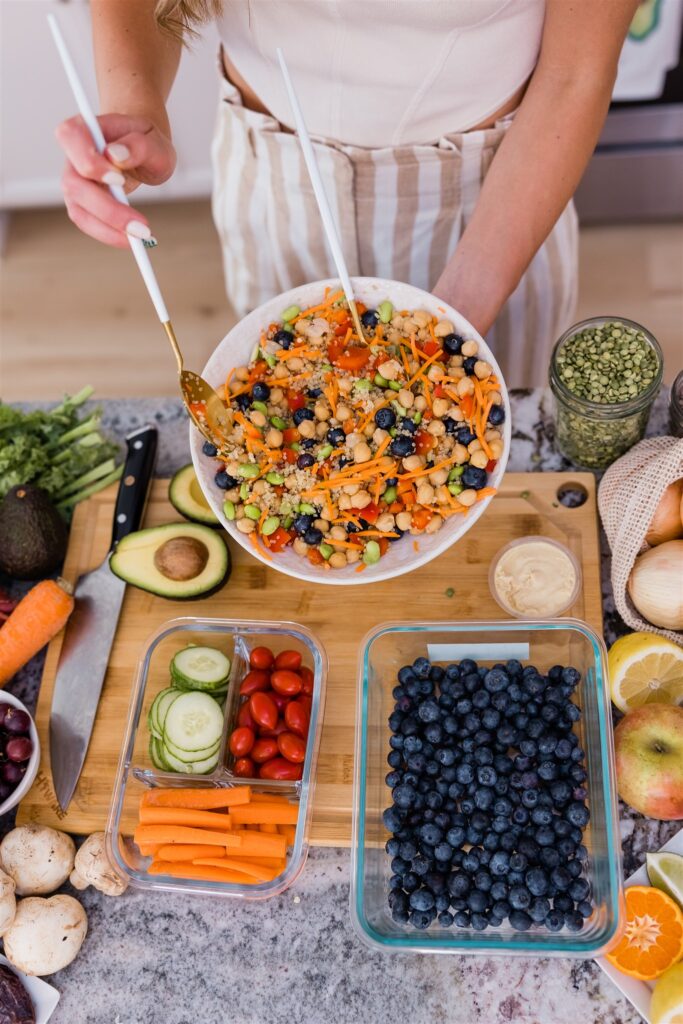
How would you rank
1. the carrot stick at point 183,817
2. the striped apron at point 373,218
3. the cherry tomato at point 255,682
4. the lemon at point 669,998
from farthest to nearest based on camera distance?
the striped apron at point 373,218 < the cherry tomato at point 255,682 < the carrot stick at point 183,817 < the lemon at point 669,998

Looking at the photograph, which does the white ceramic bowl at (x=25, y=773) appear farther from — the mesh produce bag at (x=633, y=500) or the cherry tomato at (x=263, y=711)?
the mesh produce bag at (x=633, y=500)

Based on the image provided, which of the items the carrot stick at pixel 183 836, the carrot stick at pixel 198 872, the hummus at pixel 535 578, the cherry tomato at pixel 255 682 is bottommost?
the carrot stick at pixel 198 872

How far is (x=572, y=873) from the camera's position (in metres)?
1.31

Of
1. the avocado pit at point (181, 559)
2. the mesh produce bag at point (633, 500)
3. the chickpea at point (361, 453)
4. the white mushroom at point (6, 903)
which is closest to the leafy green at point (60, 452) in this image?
the avocado pit at point (181, 559)

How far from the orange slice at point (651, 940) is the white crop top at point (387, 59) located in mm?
1451

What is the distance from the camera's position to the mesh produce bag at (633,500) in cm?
148

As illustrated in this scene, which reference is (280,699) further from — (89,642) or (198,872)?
(89,642)

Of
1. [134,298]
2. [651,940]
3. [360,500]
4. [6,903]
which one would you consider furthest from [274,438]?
[134,298]

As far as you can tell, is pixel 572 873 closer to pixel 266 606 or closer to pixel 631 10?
pixel 266 606

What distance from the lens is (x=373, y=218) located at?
1.94 m

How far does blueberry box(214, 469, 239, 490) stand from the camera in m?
1.49

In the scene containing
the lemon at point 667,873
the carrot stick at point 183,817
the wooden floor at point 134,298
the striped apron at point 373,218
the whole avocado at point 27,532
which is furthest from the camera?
the wooden floor at point 134,298

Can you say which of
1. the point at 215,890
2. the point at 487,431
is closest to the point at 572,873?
the point at 215,890

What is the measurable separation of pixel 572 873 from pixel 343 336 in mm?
961
